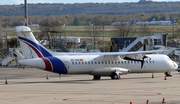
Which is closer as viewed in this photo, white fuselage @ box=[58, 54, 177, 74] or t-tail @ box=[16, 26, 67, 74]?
t-tail @ box=[16, 26, 67, 74]

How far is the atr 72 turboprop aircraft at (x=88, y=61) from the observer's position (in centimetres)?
4638


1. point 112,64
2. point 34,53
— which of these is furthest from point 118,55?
point 34,53

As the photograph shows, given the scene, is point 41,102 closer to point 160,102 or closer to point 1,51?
point 160,102

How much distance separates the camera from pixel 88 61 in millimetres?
48625

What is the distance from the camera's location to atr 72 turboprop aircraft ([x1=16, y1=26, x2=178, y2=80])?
152 feet

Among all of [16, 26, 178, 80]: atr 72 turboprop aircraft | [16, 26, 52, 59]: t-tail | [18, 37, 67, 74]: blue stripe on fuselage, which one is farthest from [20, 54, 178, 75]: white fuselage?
[16, 26, 52, 59]: t-tail

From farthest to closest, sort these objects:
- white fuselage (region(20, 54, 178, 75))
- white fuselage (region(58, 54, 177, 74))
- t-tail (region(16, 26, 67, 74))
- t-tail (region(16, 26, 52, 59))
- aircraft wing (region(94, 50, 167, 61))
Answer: aircraft wing (region(94, 50, 167, 61))
white fuselage (region(58, 54, 177, 74))
white fuselage (region(20, 54, 178, 75))
t-tail (region(16, 26, 52, 59))
t-tail (region(16, 26, 67, 74))

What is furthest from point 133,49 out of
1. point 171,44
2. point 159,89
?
point 159,89

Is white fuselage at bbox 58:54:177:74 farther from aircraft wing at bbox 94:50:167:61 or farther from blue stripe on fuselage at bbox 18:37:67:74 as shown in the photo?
blue stripe on fuselage at bbox 18:37:67:74

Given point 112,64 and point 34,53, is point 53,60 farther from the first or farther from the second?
point 112,64

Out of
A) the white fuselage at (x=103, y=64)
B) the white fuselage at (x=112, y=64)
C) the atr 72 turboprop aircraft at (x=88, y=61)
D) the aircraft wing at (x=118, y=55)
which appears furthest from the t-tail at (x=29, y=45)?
the aircraft wing at (x=118, y=55)

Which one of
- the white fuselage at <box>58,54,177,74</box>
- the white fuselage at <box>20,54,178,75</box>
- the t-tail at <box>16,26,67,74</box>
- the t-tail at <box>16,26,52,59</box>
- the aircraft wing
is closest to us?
the t-tail at <box>16,26,67,74</box>

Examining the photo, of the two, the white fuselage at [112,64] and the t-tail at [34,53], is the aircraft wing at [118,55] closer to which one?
the white fuselage at [112,64]

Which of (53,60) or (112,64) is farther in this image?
(112,64)
